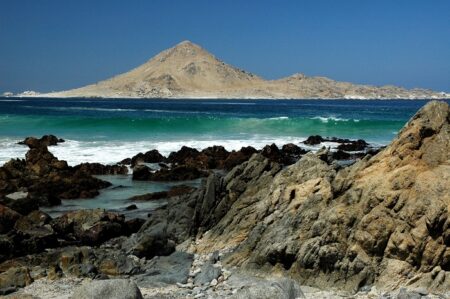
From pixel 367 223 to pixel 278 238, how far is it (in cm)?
177

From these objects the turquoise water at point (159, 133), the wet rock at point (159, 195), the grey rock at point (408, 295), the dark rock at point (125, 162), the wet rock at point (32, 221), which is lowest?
the turquoise water at point (159, 133)

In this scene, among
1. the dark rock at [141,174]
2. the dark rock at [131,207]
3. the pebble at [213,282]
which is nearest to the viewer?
the pebble at [213,282]

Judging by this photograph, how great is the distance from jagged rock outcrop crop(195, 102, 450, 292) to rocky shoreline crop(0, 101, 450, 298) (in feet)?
0.06

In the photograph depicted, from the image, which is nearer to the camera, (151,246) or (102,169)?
(151,246)

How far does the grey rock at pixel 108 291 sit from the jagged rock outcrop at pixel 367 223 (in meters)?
2.97

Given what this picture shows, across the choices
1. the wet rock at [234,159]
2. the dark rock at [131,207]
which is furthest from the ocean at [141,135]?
the wet rock at [234,159]

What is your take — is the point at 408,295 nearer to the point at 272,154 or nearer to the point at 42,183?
the point at 42,183

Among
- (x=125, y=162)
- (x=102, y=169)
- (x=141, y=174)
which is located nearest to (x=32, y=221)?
(x=141, y=174)

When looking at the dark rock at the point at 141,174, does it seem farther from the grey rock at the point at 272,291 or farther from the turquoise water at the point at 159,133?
the grey rock at the point at 272,291

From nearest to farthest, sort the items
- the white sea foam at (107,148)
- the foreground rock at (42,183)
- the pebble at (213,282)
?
the pebble at (213,282) → the foreground rock at (42,183) → the white sea foam at (107,148)

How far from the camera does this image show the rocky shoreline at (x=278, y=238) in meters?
10.1

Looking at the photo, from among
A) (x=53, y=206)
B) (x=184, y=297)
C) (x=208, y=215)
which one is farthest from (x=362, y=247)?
(x=53, y=206)

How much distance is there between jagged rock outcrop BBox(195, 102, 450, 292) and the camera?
10133mm

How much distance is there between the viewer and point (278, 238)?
37.3 feet
